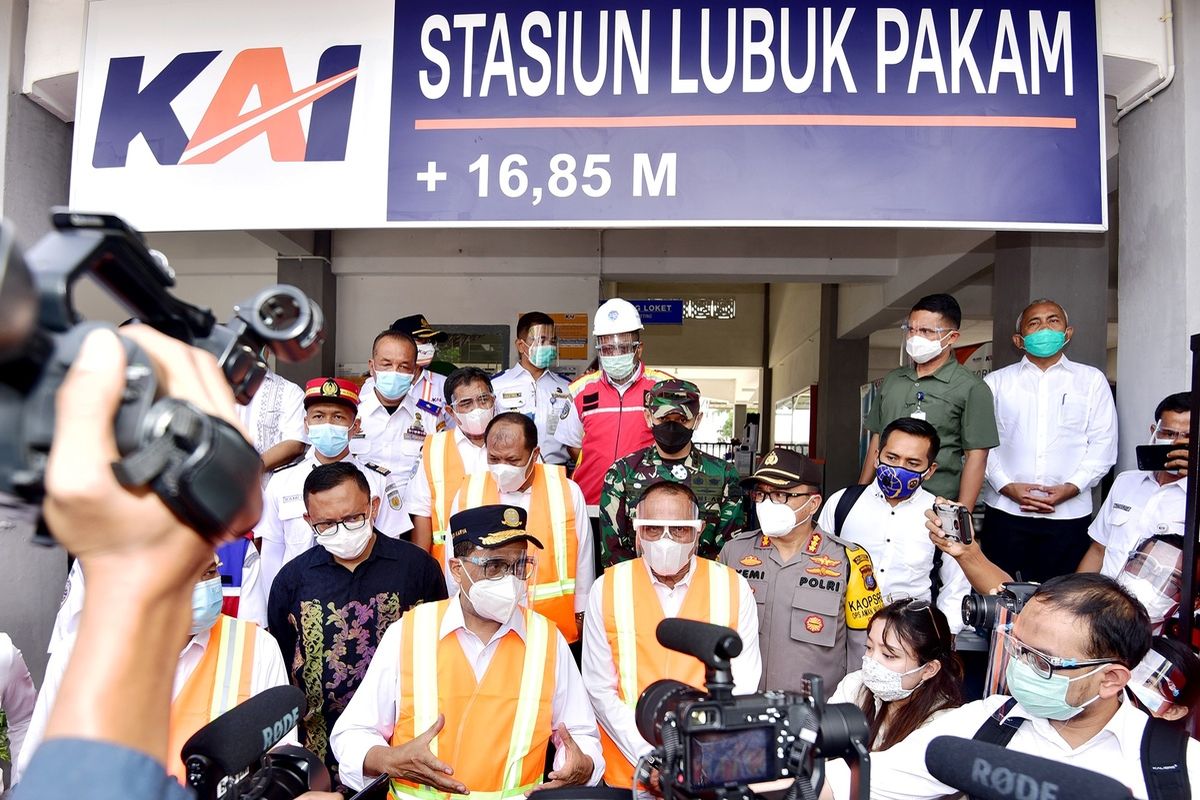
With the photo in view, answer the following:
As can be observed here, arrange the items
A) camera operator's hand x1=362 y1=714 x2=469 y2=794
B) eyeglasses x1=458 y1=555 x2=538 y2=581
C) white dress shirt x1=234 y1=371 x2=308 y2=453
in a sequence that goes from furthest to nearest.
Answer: white dress shirt x1=234 y1=371 x2=308 y2=453
eyeglasses x1=458 y1=555 x2=538 y2=581
camera operator's hand x1=362 y1=714 x2=469 y2=794

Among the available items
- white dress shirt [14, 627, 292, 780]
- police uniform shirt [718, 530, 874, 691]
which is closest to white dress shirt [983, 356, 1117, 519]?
police uniform shirt [718, 530, 874, 691]

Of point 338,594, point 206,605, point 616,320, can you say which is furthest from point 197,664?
point 616,320

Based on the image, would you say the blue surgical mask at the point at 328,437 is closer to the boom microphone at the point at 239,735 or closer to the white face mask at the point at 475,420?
the white face mask at the point at 475,420

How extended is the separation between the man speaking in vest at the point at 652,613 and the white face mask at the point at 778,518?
29 cm

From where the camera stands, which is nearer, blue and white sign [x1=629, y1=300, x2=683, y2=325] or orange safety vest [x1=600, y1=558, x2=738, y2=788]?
orange safety vest [x1=600, y1=558, x2=738, y2=788]

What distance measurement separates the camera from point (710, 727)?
4.57 ft

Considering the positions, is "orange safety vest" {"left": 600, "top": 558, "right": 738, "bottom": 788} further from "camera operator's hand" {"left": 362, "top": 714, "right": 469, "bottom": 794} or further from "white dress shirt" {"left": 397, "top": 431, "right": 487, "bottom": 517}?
"white dress shirt" {"left": 397, "top": 431, "right": 487, "bottom": 517}

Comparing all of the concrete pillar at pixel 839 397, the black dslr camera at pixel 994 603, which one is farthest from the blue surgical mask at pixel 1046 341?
the concrete pillar at pixel 839 397

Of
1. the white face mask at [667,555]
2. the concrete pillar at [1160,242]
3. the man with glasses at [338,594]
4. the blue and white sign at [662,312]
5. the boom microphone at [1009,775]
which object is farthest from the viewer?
the blue and white sign at [662,312]

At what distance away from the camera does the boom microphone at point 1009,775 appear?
1.21 metres

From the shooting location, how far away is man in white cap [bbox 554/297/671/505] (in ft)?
16.1

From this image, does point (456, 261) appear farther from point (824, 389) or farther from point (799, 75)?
point (824, 389)

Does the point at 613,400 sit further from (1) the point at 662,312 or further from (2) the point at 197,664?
(1) the point at 662,312

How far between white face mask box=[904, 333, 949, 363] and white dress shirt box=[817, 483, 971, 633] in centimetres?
89
